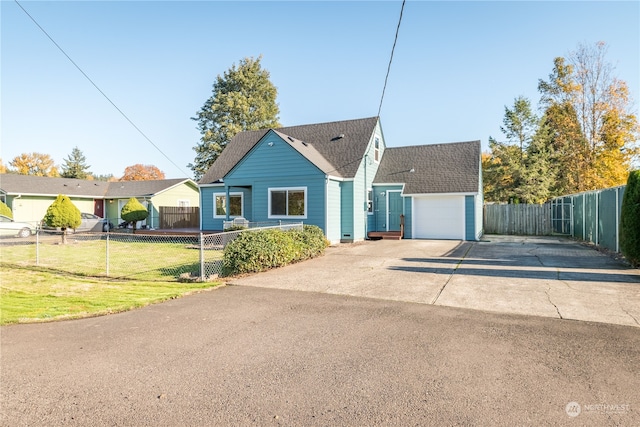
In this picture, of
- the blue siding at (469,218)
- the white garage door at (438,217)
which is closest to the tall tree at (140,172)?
the white garage door at (438,217)

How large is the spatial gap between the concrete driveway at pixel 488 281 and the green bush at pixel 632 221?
1.45 ft

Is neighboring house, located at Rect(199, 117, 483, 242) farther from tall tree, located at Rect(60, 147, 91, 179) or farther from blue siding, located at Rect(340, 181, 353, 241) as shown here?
tall tree, located at Rect(60, 147, 91, 179)

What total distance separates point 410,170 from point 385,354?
56.0ft

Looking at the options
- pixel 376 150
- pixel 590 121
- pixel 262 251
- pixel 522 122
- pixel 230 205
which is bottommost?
pixel 262 251

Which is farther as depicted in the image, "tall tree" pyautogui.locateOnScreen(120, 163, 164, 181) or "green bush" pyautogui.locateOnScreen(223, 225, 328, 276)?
"tall tree" pyautogui.locateOnScreen(120, 163, 164, 181)

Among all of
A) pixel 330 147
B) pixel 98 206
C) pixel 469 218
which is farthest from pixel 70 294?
pixel 98 206

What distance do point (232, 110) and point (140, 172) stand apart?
1560 inches

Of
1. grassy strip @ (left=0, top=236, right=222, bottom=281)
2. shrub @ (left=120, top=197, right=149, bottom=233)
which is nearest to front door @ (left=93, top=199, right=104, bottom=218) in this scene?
shrub @ (left=120, top=197, right=149, bottom=233)

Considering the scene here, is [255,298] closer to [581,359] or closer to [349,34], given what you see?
[581,359]

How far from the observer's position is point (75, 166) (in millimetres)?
56438

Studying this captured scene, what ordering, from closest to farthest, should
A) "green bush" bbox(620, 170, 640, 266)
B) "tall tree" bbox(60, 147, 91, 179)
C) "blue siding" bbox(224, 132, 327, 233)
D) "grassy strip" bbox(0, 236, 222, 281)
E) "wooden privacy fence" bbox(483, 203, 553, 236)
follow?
"green bush" bbox(620, 170, 640, 266), "grassy strip" bbox(0, 236, 222, 281), "blue siding" bbox(224, 132, 327, 233), "wooden privacy fence" bbox(483, 203, 553, 236), "tall tree" bbox(60, 147, 91, 179)

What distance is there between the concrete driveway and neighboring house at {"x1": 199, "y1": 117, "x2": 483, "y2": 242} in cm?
472

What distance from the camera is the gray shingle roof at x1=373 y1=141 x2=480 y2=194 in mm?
18234

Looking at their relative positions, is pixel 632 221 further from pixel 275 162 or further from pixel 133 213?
pixel 133 213
